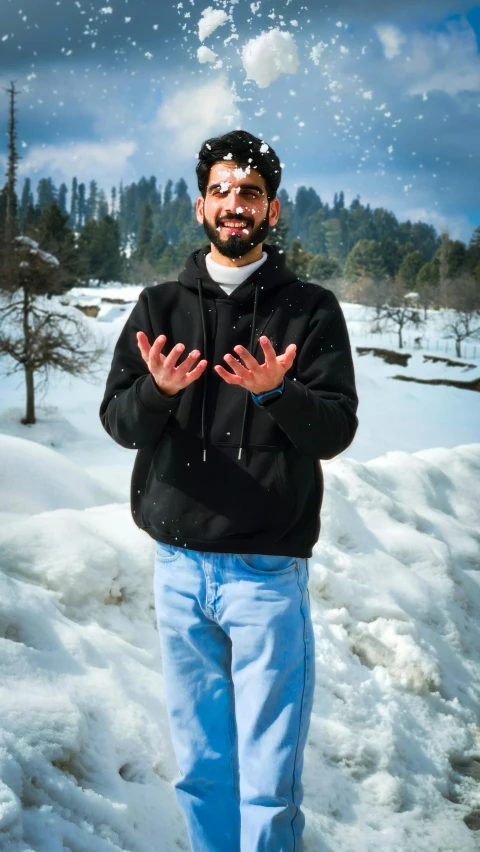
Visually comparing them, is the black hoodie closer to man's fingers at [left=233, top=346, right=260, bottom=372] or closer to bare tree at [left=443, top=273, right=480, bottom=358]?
man's fingers at [left=233, top=346, right=260, bottom=372]

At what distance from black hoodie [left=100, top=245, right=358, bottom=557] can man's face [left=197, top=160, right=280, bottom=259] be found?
0.09 meters

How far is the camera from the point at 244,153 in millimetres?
1679

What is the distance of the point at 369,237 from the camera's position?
185 ft

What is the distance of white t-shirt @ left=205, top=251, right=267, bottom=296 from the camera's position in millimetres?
1724

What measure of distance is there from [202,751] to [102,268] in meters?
43.0

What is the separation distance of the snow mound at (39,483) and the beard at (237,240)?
9.25 feet

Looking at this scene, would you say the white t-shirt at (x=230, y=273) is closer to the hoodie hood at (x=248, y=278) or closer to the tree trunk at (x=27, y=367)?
the hoodie hood at (x=248, y=278)

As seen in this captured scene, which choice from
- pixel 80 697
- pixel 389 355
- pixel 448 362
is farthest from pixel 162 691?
pixel 389 355

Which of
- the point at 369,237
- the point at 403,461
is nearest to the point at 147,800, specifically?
the point at 403,461

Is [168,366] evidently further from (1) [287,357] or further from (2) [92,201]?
(2) [92,201]

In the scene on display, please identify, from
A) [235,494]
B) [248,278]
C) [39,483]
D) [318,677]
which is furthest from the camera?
[39,483]

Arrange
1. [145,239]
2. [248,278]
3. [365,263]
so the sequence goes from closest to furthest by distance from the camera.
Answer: [248,278]
[365,263]
[145,239]

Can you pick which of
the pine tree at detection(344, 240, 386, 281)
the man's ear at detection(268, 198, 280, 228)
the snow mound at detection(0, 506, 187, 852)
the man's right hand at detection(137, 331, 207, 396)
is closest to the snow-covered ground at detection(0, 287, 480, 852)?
the snow mound at detection(0, 506, 187, 852)

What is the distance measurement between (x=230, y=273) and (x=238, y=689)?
1.09 metres
